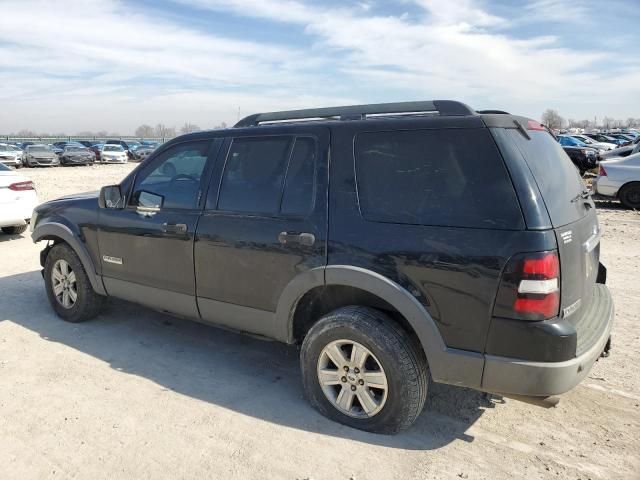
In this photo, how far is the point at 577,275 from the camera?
9.38 feet

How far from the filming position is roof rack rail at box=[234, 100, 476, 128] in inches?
121

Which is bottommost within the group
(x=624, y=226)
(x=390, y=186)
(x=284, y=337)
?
(x=624, y=226)

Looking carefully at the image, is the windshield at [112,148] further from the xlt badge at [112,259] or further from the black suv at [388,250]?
the black suv at [388,250]

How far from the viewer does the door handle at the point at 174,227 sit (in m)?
3.91

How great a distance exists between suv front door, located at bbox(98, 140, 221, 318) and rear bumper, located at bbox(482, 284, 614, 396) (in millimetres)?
2280

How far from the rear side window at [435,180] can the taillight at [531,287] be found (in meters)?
0.21

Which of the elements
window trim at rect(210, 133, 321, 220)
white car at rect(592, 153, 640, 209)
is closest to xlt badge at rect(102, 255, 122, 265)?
window trim at rect(210, 133, 321, 220)

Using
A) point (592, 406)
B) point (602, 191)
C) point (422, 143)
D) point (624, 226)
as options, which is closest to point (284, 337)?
point (422, 143)

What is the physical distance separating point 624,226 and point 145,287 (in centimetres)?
989

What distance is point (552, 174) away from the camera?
296 centimetres

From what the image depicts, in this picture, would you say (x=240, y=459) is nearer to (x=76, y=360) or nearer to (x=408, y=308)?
(x=408, y=308)

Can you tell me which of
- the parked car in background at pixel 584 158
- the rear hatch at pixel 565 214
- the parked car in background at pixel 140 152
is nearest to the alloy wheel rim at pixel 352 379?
the rear hatch at pixel 565 214

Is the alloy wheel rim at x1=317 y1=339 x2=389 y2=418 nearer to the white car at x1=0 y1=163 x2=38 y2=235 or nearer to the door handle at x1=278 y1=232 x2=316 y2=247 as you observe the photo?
the door handle at x1=278 y1=232 x2=316 y2=247

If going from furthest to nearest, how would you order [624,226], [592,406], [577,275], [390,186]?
[624,226]
[592,406]
[390,186]
[577,275]
